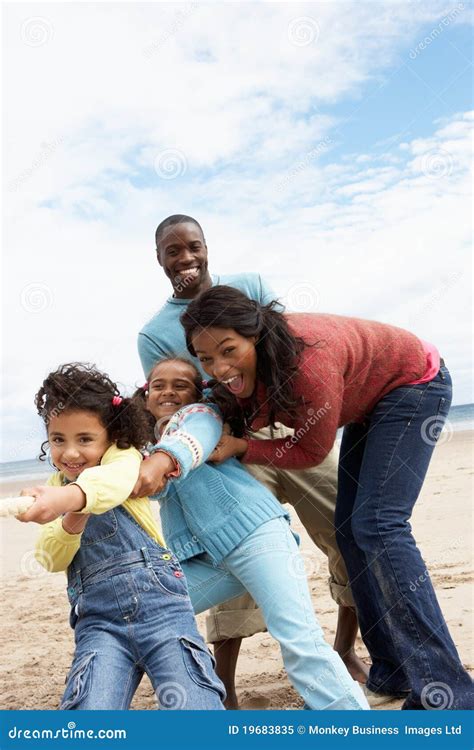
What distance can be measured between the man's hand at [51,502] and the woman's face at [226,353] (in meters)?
0.66

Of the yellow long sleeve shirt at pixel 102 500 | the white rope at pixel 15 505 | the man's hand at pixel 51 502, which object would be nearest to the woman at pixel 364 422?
the yellow long sleeve shirt at pixel 102 500

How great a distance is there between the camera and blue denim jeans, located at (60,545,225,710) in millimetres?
2268

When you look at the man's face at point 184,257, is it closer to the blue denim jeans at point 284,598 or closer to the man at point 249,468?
the man at point 249,468

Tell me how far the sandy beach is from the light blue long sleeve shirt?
1.47m

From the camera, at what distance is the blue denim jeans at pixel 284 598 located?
99.8 inches

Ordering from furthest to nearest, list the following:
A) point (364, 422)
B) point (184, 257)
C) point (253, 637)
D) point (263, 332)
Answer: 1. point (253, 637)
2. point (184, 257)
3. point (364, 422)
4. point (263, 332)

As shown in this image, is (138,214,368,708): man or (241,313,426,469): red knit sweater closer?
(241,313,426,469): red knit sweater

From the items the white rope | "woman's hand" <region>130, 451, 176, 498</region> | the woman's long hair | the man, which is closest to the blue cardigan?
"woman's hand" <region>130, 451, 176, 498</region>

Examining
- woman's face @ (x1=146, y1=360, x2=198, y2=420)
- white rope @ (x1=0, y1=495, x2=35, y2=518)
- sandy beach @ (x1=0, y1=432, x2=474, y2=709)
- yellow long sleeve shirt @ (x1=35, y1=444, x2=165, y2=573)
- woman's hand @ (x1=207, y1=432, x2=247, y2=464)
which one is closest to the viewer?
white rope @ (x1=0, y1=495, x2=35, y2=518)

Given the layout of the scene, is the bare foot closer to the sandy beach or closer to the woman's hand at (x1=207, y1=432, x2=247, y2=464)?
the sandy beach

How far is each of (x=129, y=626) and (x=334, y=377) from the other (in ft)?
3.26

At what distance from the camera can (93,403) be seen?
8.14 ft

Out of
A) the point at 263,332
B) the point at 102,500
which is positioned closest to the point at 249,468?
the point at 263,332

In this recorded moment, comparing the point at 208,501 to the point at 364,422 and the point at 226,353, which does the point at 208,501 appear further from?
the point at 364,422
